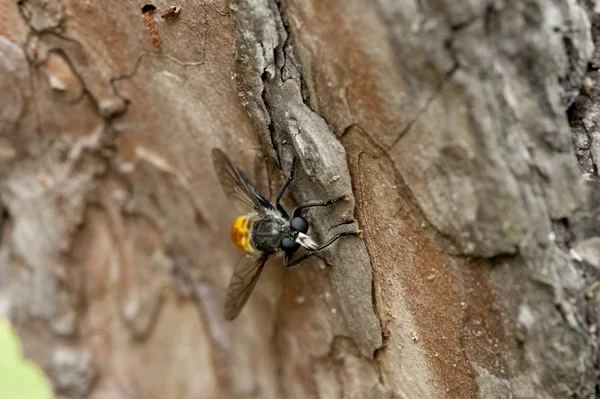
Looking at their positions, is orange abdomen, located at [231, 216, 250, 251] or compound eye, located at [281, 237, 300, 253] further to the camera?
orange abdomen, located at [231, 216, 250, 251]

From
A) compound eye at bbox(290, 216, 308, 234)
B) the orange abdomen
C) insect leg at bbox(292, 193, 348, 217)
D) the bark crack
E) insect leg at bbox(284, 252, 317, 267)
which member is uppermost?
the bark crack

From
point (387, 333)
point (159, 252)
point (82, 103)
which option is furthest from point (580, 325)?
point (82, 103)

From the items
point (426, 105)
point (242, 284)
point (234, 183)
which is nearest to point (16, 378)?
point (242, 284)

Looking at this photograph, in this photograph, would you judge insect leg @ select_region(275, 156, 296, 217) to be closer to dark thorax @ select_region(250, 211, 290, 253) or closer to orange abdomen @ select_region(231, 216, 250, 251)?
dark thorax @ select_region(250, 211, 290, 253)

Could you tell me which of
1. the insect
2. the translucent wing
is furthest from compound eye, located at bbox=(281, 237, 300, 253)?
the translucent wing

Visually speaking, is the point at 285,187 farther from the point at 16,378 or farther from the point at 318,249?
the point at 16,378

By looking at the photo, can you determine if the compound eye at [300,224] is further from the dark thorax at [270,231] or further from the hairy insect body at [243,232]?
the hairy insect body at [243,232]
